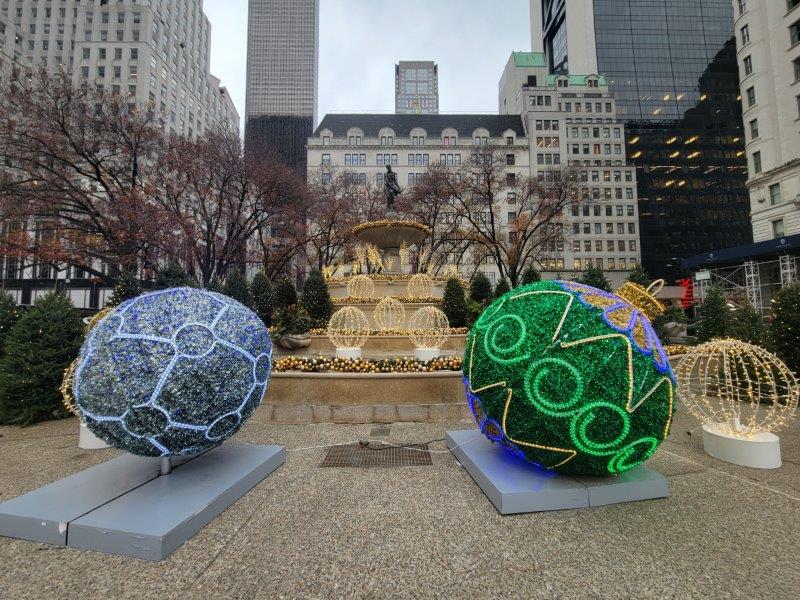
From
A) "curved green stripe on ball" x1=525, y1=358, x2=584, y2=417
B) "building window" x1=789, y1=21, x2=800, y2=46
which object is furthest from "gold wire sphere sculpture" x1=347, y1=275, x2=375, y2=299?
"building window" x1=789, y1=21, x2=800, y2=46

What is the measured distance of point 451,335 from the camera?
13.3 meters

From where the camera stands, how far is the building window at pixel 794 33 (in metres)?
29.0

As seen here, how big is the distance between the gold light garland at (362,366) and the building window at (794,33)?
42.8 metres

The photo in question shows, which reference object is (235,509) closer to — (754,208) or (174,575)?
(174,575)

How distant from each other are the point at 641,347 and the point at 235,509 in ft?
14.6

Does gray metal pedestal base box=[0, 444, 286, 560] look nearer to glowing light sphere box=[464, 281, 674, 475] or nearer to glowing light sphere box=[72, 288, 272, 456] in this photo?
glowing light sphere box=[72, 288, 272, 456]

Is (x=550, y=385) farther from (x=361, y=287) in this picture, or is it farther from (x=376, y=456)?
(x=361, y=287)

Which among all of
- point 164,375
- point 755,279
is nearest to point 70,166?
point 164,375

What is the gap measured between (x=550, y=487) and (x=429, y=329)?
767cm

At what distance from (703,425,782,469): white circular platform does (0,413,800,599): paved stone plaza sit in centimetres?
35

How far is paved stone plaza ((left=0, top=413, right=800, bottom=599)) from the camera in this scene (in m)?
2.65

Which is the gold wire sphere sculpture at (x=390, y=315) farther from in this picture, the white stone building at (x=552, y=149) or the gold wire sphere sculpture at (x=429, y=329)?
the white stone building at (x=552, y=149)

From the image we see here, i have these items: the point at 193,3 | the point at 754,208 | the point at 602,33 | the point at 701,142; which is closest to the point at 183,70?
the point at 193,3

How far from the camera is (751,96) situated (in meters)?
33.8
